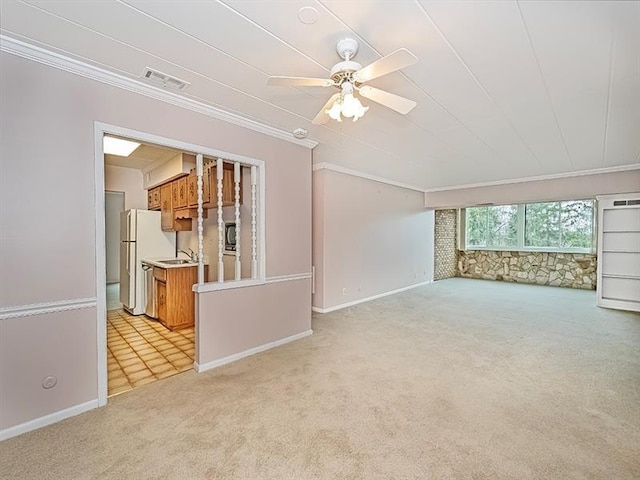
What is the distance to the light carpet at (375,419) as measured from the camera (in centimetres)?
171

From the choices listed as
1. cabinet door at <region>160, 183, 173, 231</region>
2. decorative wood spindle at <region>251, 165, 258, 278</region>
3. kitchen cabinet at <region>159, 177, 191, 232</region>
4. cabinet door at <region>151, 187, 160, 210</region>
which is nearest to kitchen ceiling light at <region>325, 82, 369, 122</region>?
decorative wood spindle at <region>251, 165, 258, 278</region>

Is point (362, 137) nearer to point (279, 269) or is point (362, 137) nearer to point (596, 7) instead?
point (279, 269)

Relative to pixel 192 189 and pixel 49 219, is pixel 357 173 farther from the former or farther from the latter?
pixel 49 219

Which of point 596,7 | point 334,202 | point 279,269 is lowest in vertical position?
point 279,269

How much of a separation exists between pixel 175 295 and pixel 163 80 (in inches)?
109

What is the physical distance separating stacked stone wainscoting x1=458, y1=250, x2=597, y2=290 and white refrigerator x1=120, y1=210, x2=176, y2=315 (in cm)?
818

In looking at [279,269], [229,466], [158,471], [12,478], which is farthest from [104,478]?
[279,269]

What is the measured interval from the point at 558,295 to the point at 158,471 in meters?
7.64

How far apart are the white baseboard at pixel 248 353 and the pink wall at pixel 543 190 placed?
16.0ft

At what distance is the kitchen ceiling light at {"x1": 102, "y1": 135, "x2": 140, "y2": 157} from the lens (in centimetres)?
403

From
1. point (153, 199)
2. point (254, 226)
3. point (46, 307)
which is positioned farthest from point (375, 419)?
point (153, 199)

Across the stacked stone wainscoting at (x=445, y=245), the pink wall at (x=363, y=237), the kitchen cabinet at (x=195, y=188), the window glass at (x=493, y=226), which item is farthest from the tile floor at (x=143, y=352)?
the window glass at (x=493, y=226)

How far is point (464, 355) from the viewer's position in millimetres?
3275

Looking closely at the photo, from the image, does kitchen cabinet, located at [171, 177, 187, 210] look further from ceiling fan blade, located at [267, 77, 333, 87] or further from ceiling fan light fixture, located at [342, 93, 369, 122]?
ceiling fan light fixture, located at [342, 93, 369, 122]
